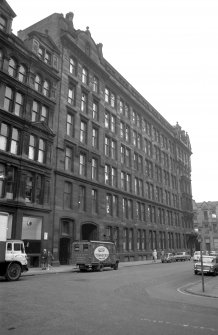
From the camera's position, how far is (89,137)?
44000 millimetres

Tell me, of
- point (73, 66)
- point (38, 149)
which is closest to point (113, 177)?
point (38, 149)

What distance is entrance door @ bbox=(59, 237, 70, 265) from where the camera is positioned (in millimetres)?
37191

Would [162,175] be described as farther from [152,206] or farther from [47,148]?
[47,148]

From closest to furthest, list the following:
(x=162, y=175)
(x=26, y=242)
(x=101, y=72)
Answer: (x=26, y=242) < (x=101, y=72) < (x=162, y=175)

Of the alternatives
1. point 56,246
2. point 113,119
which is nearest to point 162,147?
point 113,119

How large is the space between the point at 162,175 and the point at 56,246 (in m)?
37.2

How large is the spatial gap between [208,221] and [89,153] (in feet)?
231

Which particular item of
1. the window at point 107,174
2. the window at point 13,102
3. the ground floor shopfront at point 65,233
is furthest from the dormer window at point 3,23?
the window at point 107,174

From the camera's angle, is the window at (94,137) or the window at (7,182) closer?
the window at (7,182)

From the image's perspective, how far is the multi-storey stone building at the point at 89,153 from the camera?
35.2 m

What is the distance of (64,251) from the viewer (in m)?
37.6

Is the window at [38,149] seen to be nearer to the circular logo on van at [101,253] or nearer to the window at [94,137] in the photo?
the window at [94,137]

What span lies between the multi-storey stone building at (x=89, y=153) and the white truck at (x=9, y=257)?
8.93m

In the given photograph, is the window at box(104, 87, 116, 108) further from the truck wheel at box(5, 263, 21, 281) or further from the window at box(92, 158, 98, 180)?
the truck wheel at box(5, 263, 21, 281)
